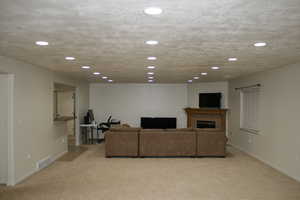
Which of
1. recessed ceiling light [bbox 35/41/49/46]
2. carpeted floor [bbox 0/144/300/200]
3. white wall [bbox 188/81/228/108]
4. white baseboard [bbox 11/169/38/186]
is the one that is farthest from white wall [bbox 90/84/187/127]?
recessed ceiling light [bbox 35/41/49/46]

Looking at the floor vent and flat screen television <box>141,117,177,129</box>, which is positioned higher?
flat screen television <box>141,117,177,129</box>

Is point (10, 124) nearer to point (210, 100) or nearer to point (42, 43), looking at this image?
point (42, 43)

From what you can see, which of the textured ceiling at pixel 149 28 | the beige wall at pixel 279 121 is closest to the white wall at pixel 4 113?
the textured ceiling at pixel 149 28

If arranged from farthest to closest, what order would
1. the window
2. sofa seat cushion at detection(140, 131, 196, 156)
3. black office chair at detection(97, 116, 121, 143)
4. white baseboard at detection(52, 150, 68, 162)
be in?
black office chair at detection(97, 116, 121, 143)
the window
sofa seat cushion at detection(140, 131, 196, 156)
white baseboard at detection(52, 150, 68, 162)

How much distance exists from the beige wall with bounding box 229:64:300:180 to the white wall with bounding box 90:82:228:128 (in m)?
3.80

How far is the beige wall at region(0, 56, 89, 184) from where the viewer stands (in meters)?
4.88

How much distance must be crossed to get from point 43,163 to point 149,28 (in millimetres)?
4675

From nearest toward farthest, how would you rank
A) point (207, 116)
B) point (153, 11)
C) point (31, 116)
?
point (153, 11), point (31, 116), point (207, 116)

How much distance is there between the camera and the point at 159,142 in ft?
23.2

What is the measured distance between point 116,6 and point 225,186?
387cm

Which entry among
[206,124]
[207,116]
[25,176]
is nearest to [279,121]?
[207,116]

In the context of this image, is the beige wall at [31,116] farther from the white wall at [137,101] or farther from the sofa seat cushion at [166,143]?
the white wall at [137,101]

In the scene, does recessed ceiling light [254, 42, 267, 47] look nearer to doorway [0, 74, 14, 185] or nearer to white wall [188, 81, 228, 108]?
doorway [0, 74, 14, 185]

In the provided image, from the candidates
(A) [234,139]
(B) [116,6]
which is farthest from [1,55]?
(A) [234,139]
